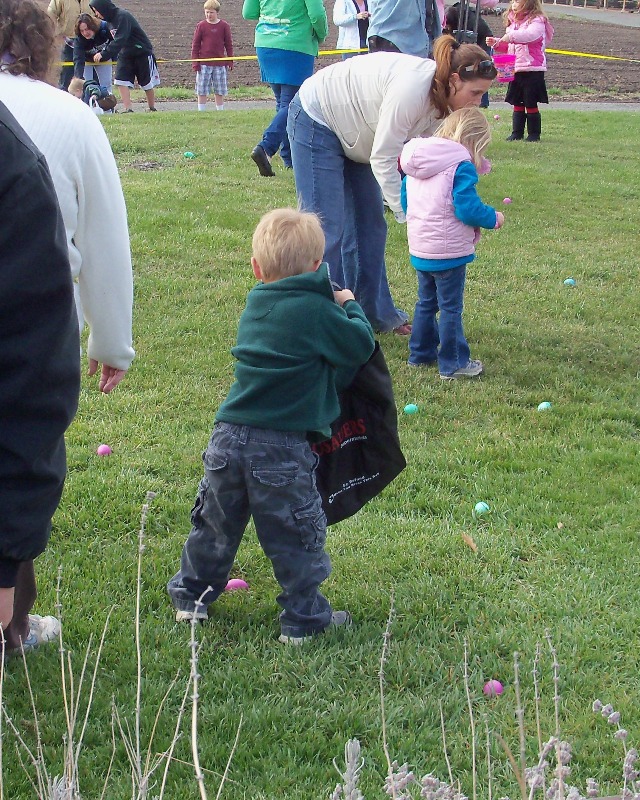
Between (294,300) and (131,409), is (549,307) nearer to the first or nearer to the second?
(131,409)

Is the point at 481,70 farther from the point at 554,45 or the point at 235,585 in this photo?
the point at 554,45

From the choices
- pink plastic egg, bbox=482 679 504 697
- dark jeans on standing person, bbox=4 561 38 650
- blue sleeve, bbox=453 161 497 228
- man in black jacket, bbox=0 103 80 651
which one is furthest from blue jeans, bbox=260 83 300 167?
Answer: man in black jacket, bbox=0 103 80 651

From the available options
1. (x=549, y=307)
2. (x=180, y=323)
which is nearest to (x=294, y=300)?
(x=180, y=323)

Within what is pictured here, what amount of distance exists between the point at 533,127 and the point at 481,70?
826 cm

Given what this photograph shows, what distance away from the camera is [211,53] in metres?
16.6

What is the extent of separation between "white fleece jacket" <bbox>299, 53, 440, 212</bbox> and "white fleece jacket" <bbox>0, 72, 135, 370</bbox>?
8.61ft

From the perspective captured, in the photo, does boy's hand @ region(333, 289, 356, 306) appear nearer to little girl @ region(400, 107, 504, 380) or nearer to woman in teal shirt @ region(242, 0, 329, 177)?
little girl @ region(400, 107, 504, 380)

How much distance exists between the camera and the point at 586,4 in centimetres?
4797

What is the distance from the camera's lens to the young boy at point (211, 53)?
16.1 m

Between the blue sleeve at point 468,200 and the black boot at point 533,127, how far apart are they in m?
7.93

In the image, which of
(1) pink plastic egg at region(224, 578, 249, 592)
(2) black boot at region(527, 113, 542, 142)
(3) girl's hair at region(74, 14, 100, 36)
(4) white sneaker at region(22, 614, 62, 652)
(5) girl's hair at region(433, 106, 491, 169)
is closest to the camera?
(4) white sneaker at region(22, 614, 62, 652)

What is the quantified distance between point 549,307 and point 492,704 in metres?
4.32

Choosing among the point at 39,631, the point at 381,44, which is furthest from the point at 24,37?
the point at 381,44

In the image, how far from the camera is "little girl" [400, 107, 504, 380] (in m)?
5.30
